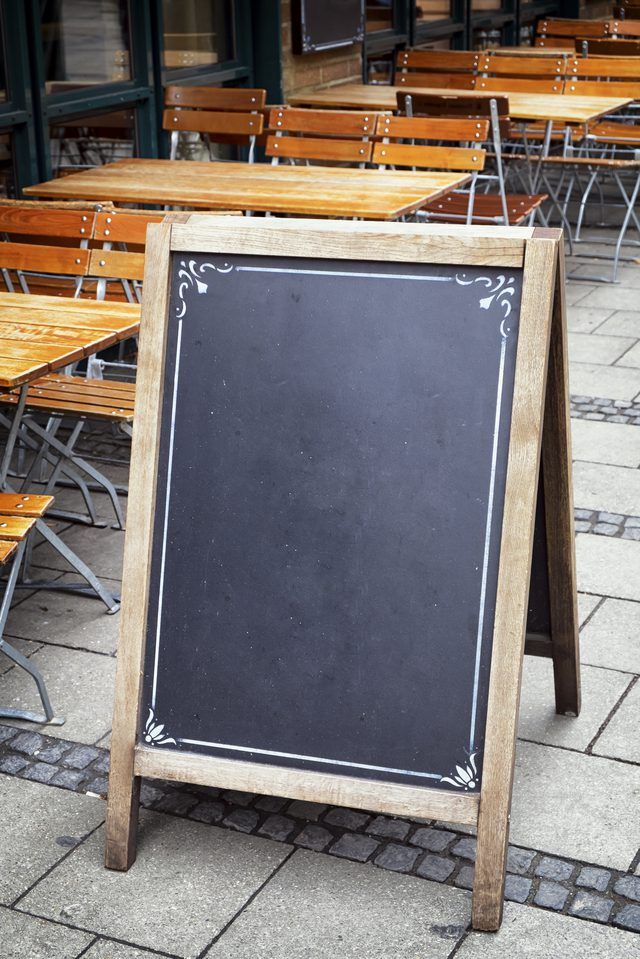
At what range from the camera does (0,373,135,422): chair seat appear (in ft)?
13.9

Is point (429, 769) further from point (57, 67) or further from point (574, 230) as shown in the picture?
point (574, 230)

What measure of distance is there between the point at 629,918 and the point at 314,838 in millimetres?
714

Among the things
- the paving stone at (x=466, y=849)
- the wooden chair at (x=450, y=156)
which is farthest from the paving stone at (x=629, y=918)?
the wooden chair at (x=450, y=156)

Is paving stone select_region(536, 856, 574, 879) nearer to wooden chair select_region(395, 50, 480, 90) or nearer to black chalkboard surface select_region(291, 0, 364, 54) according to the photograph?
black chalkboard surface select_region(291, 0, 364, 54)

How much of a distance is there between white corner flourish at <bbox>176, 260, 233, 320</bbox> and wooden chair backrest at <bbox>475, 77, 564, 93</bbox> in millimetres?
6870

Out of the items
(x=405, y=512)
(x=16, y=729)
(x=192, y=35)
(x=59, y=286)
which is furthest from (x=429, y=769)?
(x=192, y=35)

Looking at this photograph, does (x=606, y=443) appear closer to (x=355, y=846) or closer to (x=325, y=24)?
(x=355, y=846)

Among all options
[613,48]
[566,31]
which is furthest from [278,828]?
[566,31]

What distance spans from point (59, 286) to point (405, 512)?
3333mm

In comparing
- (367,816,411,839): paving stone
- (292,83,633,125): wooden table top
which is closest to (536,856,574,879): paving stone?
(367,816,411,839): paving stone

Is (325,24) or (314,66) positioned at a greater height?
(325,24)

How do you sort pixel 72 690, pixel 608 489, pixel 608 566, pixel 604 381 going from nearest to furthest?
1. pixel 72 690
2. pixel 608 566
3. pixel 608 489
4. pixel 604 381

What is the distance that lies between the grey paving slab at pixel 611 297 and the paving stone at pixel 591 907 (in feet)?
17.1

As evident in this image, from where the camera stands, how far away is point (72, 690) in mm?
3680
